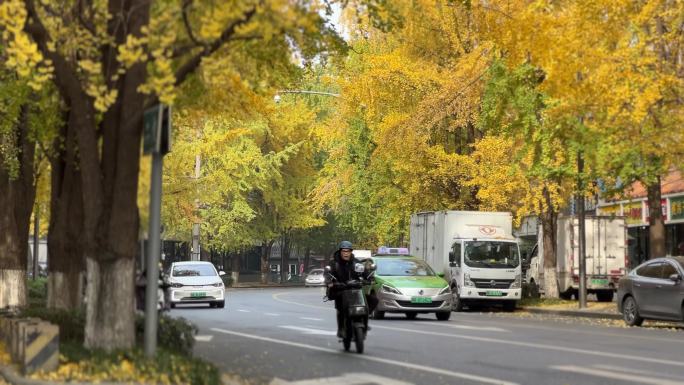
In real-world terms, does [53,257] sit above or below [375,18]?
below

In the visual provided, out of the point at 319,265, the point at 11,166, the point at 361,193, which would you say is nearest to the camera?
the point at 11,166

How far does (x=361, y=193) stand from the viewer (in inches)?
1780

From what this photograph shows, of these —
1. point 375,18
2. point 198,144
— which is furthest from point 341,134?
point 375,18

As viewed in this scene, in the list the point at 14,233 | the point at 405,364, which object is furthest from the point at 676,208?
the point at 405,364

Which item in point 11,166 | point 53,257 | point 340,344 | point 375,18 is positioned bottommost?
Answer: point 340,344

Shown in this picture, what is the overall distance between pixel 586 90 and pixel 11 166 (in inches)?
459

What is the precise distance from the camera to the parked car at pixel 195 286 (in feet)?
114

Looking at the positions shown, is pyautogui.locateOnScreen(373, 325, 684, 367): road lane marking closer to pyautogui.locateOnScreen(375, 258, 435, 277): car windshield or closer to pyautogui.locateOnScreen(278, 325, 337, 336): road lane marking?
pyautogui.locateOnScreen(278, 325, 337, 336): road lane marking

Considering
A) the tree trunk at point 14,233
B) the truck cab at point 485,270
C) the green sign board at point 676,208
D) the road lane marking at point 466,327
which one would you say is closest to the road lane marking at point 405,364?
the road lane marking at point 466,327

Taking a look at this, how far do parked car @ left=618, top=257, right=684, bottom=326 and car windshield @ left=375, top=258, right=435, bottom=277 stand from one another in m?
4.90

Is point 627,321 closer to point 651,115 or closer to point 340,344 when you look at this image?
point 651,115

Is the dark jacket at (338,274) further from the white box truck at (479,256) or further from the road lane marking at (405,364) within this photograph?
the white box truck at (479,256)

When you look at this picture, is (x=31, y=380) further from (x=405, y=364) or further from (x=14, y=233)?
(x=14, y=233)

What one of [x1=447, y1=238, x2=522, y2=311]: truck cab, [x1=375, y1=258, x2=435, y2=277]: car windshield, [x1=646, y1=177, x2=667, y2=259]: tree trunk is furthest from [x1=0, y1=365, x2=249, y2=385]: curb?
[x1=447, y1=238, x2=522, y2=311]: truck cab
